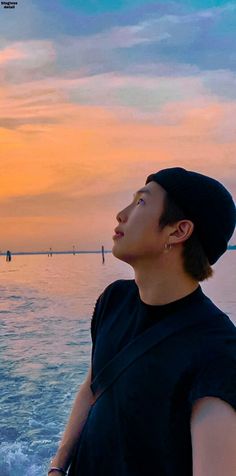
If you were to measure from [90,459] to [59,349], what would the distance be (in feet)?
39.9

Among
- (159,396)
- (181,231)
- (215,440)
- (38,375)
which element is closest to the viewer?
(215,440)

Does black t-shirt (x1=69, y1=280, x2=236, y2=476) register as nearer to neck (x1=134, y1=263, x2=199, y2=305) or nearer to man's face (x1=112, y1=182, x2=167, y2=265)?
neck (x1=134, y1=263, x2=199, y2=305)

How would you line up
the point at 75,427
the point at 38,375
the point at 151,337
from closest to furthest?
the point at 151,337
the point at 75,427
the point at 38,375

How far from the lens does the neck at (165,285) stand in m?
1.91

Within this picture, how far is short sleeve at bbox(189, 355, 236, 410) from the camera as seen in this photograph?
146cm

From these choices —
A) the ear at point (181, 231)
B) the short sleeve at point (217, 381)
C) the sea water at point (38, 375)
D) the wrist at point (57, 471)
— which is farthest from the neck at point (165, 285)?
the sea water at point (38, 375)

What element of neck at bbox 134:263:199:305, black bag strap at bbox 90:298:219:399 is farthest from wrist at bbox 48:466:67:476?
neck at bbox 134:263:199:305

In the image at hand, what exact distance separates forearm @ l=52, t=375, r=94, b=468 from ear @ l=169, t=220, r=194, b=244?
79 centimetres

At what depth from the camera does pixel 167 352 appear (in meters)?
1.70

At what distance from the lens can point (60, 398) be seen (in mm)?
9234

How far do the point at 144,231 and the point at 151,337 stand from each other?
41 centimetres

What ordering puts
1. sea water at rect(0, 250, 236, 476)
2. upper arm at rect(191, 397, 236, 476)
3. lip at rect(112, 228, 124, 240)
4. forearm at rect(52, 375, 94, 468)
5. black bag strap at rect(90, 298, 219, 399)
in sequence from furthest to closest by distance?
sea water at rect(0, 250, 236, 476)
forearm at rect(52, 375, 94, 468)
lip at rect(112, 228, 124, 240)
black bag strap at rect(90, 298, 219, 399)
upper arm at rect(191, 397, 236, 476)

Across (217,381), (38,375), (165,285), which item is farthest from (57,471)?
(38,375)

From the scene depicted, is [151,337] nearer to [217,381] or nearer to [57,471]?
[217,381]
